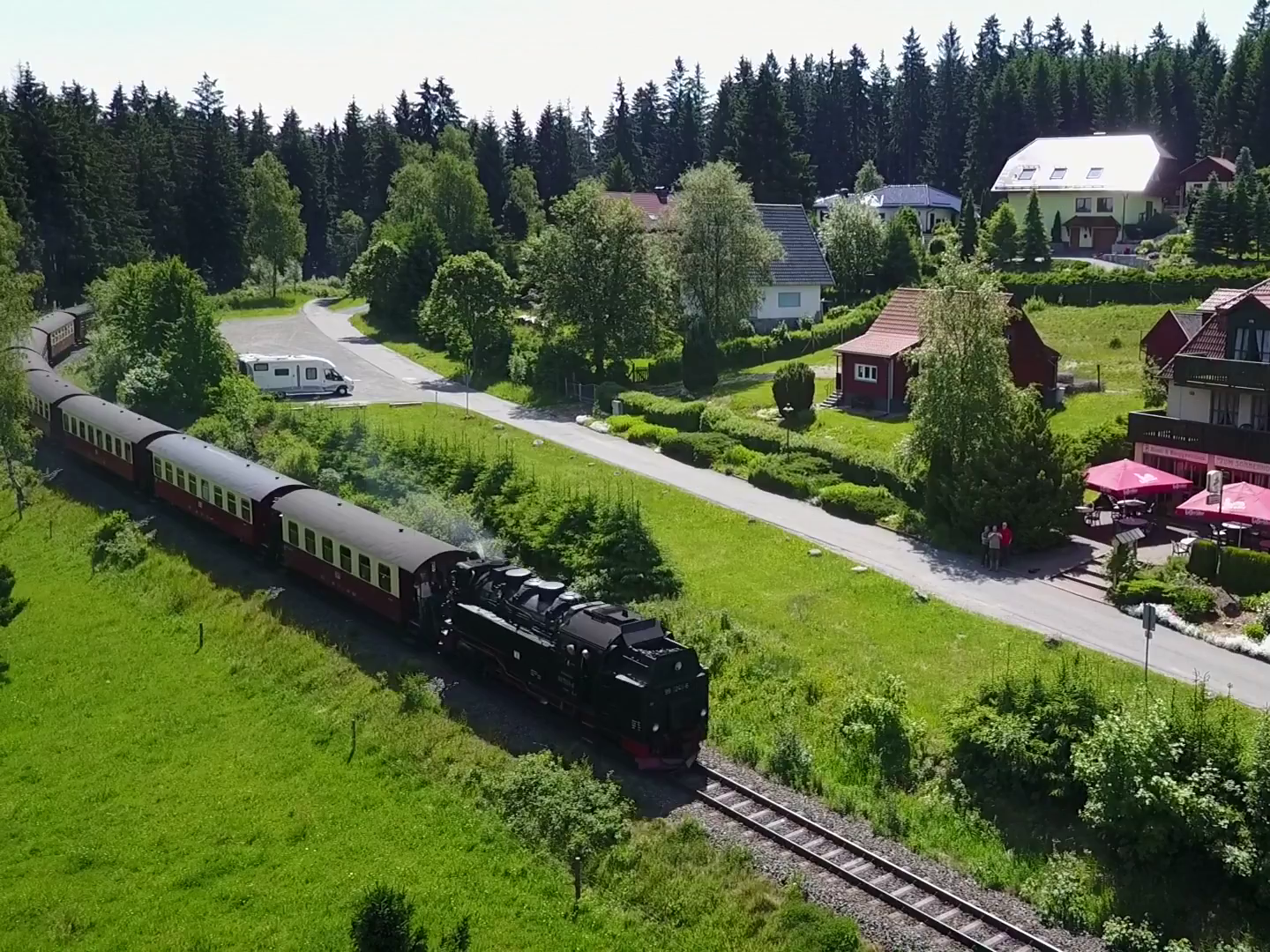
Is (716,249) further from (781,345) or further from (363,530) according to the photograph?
(363,530)

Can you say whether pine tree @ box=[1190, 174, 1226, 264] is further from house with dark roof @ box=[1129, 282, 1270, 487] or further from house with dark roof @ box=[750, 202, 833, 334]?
house with dark roof @ box=[1129, 282, 1270, 487]

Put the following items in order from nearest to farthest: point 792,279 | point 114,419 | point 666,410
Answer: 1. point 114,419
2. point 666,410
3. point 792,279

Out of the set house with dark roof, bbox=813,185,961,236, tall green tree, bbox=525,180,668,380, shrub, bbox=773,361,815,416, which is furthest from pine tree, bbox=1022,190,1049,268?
shrub, bbox=773,361,815,416

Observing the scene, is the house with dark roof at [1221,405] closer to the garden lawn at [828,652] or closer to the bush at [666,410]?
the garden lawn at [828,652]

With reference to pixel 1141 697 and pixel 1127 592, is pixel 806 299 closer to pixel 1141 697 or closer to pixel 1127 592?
pixel 1127 592

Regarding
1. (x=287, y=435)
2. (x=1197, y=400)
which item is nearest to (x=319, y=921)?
(x=287, y=435)

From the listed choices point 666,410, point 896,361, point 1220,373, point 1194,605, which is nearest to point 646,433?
point 666,410
